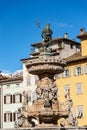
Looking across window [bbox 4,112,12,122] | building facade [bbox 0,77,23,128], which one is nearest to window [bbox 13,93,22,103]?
building facade [bbox 0,77,23,128]

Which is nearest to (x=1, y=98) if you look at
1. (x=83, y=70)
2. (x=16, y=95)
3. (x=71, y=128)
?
(x=16, y=95)

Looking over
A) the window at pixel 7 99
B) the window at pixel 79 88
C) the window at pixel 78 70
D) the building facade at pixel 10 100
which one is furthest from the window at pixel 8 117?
the window at pixel 78 70

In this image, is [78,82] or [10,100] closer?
[78,82]

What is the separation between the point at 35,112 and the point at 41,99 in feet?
3.04

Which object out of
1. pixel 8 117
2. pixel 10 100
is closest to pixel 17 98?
pixel 10 100

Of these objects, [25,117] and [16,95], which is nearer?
[25,117]

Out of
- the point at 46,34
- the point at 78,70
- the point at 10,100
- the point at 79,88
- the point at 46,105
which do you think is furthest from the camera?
the point at 10,100

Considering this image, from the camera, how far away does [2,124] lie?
231 feet

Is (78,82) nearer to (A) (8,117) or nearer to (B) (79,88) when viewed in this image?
(B) (79,88)

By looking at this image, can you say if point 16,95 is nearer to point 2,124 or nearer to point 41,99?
point 2,124

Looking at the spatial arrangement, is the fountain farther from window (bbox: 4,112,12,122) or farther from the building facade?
window (bbox: 4,112,12,122)

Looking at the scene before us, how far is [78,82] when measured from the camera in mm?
57844

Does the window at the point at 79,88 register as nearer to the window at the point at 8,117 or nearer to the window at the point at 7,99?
the window at the point at 8,117

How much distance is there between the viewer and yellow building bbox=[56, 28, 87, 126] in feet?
186
